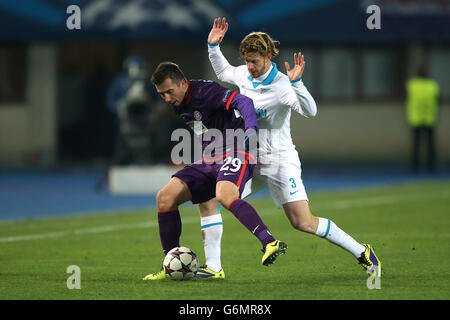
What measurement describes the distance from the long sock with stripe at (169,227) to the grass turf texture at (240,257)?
0.36m

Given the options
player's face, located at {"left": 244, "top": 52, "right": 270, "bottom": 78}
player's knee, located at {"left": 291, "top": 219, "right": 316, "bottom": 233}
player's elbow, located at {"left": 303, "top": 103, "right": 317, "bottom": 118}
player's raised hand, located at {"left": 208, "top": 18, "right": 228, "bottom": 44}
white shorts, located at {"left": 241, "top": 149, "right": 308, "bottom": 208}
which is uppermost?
player's raised hand, located at {"left": 208, "top": 18, "right": 228, "bottom": 44}

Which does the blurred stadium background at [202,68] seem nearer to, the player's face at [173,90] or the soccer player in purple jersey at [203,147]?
the soccer player in purple jersey at [203,147]

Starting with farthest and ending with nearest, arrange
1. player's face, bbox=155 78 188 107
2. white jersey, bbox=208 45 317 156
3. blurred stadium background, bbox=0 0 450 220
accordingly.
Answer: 1. blurred stadium background, bbox=0 0 450 220
2. white jersey, bbox=208 45 317 156
3. player's face, bbox=155 78 188 107

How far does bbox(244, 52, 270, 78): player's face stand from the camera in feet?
26.1

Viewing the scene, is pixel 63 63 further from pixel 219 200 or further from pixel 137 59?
pixel 219 200

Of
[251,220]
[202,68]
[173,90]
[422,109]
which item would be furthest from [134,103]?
[251,220]

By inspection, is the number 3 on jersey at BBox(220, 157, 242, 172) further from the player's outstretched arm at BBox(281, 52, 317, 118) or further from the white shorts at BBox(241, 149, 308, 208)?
the player's outstretched arm at BBox(281, 52, 317, 118)

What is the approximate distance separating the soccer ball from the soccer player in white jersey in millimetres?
178

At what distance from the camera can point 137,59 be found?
18.2m

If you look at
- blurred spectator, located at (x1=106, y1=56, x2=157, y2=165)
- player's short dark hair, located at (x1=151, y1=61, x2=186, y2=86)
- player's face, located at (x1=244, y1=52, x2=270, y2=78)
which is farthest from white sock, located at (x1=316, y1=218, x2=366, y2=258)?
blurred spectator, located at (x1=106, y1=56, x2=157, y2=165)

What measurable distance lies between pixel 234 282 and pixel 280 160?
1098 mm

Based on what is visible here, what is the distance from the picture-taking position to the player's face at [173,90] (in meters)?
7.84

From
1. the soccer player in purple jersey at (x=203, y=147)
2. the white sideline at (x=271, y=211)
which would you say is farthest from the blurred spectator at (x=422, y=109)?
the soccer player in purple jersey at (x=203, y=147)

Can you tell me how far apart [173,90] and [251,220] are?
4.19ft
